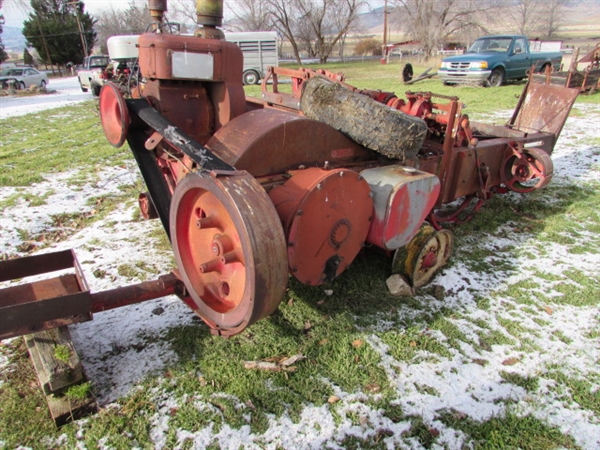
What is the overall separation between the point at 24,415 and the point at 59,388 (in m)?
0.22

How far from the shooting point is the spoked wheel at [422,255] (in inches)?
131

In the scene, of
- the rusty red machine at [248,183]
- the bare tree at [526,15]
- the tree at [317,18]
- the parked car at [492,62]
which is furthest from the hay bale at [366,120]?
the bare tree at [526,15]

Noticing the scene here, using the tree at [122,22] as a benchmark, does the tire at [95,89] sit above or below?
below

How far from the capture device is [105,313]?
3.13 meters

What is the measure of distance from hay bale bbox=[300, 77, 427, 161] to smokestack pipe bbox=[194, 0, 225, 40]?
906 mm

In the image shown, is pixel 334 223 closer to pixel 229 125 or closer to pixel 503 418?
pixel 229 125

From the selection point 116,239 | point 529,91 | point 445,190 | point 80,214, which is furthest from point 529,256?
point 80,214

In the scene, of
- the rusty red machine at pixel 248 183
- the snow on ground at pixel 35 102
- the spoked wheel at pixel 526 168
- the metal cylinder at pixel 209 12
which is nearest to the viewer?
the rusty red machine at pixel 248 183

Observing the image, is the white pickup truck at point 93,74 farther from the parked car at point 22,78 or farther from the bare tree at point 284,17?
the bare tree at point 284,17

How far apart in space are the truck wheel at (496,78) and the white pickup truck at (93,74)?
1400cm

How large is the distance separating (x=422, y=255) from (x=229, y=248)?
1.72 metres

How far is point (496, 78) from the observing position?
15242mm

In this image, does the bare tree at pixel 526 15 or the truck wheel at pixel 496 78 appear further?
the bare tree at pixel 526 15

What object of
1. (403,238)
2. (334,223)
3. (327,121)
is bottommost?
(403,238)
